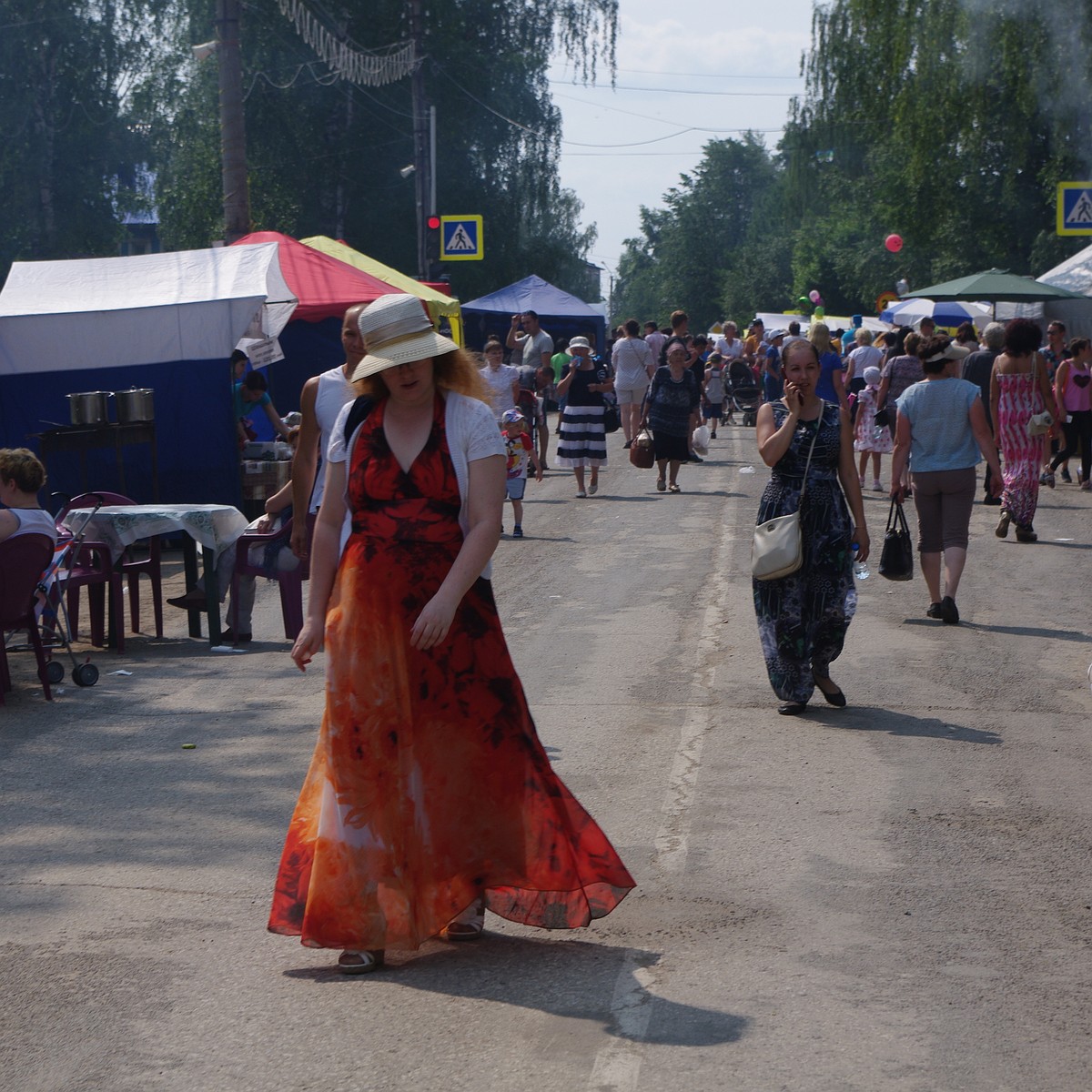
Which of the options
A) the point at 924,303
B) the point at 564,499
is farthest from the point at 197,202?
the point at 564,499

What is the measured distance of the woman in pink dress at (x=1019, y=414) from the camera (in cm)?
1367

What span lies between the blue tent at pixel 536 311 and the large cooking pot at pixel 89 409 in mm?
21111

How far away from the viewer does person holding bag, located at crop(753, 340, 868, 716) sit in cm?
752

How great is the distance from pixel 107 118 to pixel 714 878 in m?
43.7

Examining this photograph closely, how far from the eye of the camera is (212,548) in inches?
382

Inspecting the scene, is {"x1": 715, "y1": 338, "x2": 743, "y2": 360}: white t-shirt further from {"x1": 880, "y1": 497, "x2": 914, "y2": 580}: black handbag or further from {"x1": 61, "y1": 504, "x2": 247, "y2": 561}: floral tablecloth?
{"x1": 61, "y1": 504, "x2": 247, "y2": 561}: floral tablecloth

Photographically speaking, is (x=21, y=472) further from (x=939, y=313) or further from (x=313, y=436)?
(x=939, y=313)

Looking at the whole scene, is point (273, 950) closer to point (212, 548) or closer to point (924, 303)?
point (212, 548)

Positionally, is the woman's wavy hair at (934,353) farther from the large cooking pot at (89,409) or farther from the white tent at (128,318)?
the large cooking pot at (89,409)

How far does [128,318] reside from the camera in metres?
14.9

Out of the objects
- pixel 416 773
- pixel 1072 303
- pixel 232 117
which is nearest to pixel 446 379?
pixel 416 773

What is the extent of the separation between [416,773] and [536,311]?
105 feet

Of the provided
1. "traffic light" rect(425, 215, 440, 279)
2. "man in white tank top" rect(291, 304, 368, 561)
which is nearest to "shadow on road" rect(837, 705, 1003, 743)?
"man in white tank top" rect(291, 304, 368, 561)

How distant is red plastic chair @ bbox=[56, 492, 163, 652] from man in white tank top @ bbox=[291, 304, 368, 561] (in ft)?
7.27
